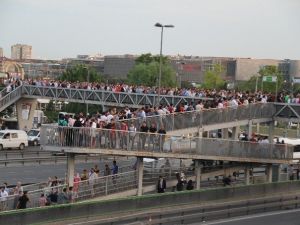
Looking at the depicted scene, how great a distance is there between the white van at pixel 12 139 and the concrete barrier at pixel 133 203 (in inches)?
1069

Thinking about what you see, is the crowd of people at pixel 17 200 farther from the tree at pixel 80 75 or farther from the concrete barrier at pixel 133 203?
the tree at pixel 80 75

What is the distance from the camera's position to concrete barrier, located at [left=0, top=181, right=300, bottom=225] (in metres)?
25.6

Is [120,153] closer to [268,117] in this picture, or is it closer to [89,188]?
[89,188]

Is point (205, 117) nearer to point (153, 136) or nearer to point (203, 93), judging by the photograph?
point (153, 136)

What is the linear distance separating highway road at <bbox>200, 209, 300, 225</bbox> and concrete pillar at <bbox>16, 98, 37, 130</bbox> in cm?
4340

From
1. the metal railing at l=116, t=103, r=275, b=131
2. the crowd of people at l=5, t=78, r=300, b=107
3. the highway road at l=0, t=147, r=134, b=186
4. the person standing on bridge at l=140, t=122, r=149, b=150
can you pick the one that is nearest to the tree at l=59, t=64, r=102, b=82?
the crowd of people at l=5, t=78, r=300, b=107

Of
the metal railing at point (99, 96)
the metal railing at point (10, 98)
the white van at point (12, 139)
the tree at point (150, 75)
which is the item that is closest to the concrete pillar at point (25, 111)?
the metal railing at point (10, 98)

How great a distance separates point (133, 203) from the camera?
1206 inches

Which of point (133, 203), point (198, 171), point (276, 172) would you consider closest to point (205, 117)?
point (198, 171)

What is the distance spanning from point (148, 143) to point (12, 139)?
29970 millimetres

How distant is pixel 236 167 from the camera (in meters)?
41.9

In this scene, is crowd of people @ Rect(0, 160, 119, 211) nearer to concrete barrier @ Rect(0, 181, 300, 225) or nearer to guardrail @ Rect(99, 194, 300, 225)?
concrete barrier @ Rect(0, 181, 300, 225)

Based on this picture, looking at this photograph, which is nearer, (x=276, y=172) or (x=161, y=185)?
(x=161, y=185)

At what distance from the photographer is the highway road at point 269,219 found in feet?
108
